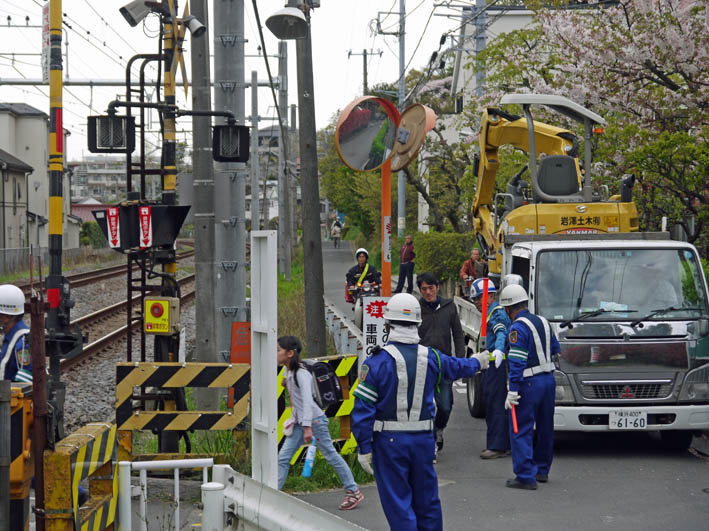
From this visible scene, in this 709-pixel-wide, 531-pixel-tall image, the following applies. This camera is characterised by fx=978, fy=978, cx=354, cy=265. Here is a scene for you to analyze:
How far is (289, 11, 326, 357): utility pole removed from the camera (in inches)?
415

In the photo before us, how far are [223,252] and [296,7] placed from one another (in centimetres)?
272

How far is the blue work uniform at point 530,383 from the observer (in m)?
8.81

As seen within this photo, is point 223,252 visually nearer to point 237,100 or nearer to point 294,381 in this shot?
point 237,100

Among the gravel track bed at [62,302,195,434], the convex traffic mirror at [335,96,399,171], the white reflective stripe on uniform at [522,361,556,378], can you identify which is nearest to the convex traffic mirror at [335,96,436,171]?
the convex traffic mirror at [335,96,399,171]

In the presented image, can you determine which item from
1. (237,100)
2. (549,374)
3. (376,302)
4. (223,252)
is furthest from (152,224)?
(549,374)

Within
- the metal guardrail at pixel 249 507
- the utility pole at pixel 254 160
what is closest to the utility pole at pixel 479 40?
the utility pole at pixel 254 160

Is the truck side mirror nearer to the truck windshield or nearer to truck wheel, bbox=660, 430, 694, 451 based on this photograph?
the truck windshield

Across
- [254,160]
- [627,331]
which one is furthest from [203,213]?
[254,160]

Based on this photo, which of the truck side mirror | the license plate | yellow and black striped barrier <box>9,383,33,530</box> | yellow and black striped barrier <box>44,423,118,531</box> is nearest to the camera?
yellow and black striped barrier <box>44,423,118,531</box>

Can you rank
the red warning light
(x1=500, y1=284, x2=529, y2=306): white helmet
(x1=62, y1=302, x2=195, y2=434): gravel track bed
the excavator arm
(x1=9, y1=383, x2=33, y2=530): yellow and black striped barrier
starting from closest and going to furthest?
(x1=9, y1=383, x2=33, y2=530): yellow and black striped barrier < (x1=500, y1=284, x2=529, y2=306): white helmet < the red warning light < (x1=62, y1=302, x2=195, y2=434): gravel track bed < the excavator arm

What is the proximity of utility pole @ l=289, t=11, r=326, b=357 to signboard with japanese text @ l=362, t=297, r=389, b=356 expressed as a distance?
1707 mm

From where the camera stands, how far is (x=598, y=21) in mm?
16969

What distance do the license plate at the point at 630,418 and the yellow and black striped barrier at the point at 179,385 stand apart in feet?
12.9

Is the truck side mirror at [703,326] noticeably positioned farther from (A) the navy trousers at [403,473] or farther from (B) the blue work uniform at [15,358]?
(B) the blue work uniform at [15,358]
